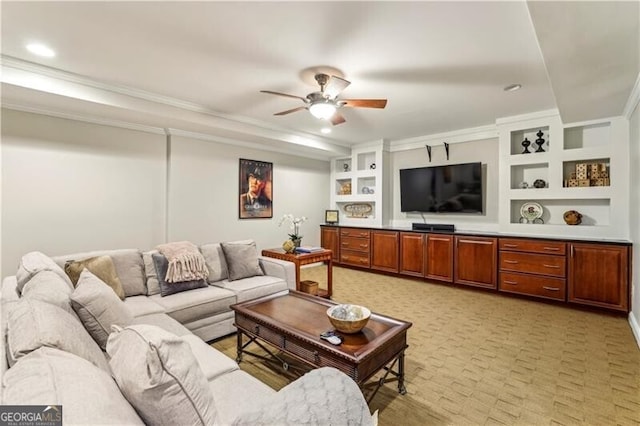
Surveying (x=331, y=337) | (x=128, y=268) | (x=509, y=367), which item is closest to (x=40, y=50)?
(x=128, y=268)

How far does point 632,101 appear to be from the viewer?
10.5 ft

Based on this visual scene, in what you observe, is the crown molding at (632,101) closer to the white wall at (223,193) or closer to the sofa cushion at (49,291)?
the sofa cushion at (49,291)

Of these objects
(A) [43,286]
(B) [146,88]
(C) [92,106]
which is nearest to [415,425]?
(A) [43,286]

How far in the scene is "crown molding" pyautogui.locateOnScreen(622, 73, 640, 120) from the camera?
288cm

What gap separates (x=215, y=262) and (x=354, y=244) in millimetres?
3282

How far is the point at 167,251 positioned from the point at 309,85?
7.43 feet

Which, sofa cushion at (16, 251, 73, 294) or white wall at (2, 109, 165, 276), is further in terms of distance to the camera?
white wall at (2, 109, 165, 276)

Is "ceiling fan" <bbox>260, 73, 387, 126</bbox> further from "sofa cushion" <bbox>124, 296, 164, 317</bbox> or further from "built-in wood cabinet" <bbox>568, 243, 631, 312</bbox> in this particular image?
"built-in wood cabinet" <bbox>568, 243, 631, 312</bbox>

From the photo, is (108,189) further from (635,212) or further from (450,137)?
(635,212)

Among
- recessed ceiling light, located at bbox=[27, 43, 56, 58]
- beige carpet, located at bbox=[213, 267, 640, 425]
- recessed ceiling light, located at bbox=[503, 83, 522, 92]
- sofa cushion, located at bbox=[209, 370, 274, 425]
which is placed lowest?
beige carpet, located at bbox=[213, 267, 640, 425]

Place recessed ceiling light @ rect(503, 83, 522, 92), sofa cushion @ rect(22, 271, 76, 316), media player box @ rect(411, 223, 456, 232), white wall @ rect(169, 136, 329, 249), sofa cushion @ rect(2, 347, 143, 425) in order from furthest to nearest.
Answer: media player box @ rect(411, 223, 456, 232)
white wall @ rect(169, 136, 329, 249)
recessed ceiling light @ rect(503, 83, 522, 92)
sofa cushion @ rect(22, 271, 76, 316)
sofa cushion @ rect(2, 347, 143, 425)

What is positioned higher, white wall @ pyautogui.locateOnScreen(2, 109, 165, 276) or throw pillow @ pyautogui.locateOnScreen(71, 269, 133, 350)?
white wall @ pyautogui.locateOnScreen(2, 109, 165, 276)

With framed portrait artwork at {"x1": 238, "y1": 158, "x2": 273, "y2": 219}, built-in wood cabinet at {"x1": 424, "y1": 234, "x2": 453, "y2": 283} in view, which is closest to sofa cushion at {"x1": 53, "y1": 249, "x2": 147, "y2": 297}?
framed portrait artwork at {"x1": 238, "y1": 158, "x2": 273, "y2": 219}

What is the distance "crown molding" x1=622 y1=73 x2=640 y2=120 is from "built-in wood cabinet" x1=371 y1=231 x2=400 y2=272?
10.8 feet
